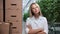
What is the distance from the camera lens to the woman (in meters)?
2.05

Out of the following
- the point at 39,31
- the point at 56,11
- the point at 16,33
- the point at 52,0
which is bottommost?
the point at 16,33

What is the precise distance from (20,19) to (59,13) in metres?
0.78

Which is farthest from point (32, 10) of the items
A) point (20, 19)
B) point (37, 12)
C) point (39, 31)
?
point (20, 19)

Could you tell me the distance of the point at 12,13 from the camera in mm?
3053

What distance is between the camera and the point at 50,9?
3086 mm

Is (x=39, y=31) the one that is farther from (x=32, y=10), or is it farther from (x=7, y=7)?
(x=7, y=7)

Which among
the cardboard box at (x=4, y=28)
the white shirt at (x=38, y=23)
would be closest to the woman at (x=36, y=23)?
the white shirt at (x=38, y=23)

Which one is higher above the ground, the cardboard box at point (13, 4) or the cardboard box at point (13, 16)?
the cardboard box at point (13, 4)

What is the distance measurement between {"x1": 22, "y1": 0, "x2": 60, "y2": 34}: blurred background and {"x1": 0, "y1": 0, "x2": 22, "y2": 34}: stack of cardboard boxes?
0.13 m

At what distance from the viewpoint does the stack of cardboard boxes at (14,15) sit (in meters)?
3.04

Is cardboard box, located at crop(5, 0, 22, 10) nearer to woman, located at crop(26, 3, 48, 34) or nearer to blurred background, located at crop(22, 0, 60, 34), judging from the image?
blurred background, located at crop(22, 0, 60, 34)

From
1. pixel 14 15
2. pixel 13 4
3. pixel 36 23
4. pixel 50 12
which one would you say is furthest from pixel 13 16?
pixel 36 23

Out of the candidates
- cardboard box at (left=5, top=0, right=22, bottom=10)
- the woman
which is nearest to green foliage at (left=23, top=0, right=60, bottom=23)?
cardboard box at (left=5, top=0, right=22, bottom=10)

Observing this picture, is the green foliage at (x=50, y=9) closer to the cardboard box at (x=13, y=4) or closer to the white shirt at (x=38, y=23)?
the cardboard box at (x=13, y=4)
